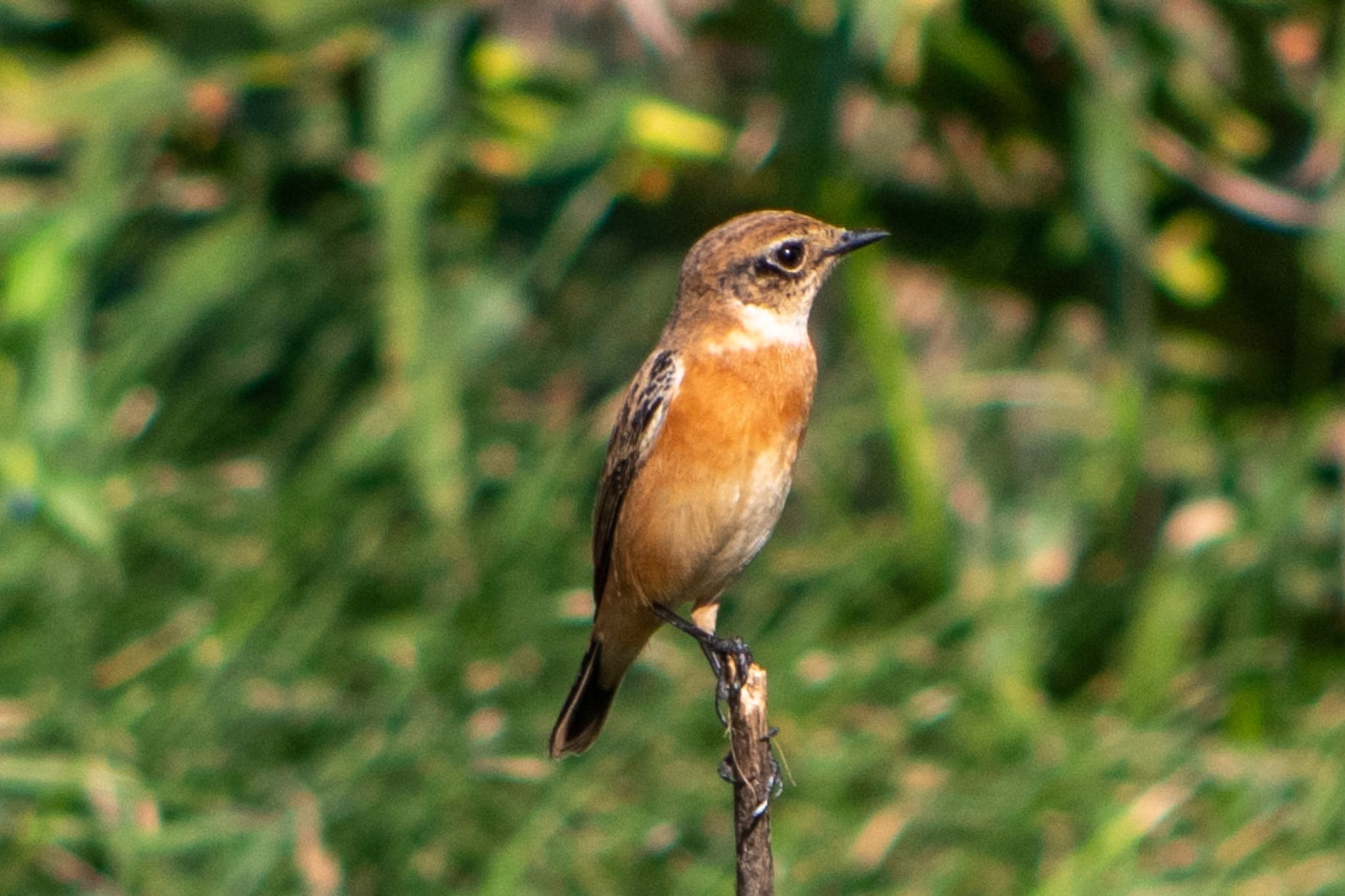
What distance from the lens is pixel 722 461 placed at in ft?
12.4

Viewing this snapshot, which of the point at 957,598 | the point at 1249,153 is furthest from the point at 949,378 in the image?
the point at 1249,153

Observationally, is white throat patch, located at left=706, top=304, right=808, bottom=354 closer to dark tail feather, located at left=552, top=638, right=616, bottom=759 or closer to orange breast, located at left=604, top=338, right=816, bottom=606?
orange breast, located at left=604, top=338, right=816, bottom=606

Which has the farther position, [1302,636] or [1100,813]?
[1302,636]

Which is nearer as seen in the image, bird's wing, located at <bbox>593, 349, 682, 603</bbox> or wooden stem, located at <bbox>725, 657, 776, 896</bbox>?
wooden stem, located at <bbox>725, 657, 776, 896</bbox>

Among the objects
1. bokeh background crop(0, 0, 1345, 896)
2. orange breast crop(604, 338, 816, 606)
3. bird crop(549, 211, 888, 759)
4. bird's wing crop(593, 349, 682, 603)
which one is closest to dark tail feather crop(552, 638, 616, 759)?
bird crop(549, 211, 888, 759)

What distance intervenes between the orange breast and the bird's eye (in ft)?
0.54

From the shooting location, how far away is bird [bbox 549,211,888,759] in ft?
12.4

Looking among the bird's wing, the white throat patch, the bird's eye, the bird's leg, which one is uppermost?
the bird's eye

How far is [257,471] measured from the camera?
22.3ft

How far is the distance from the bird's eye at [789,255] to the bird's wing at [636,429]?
0.30 meters

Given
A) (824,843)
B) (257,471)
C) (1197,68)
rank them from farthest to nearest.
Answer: (1197,68) < (257,471) < (824,843)

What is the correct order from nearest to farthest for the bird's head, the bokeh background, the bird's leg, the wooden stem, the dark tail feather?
the wooden stem → the bird's leg → the bird's head → the dark tail feather → the bokeh background

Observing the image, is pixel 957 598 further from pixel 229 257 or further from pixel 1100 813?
pixel 229 257

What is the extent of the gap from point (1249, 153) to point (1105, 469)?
1416 millimetres
